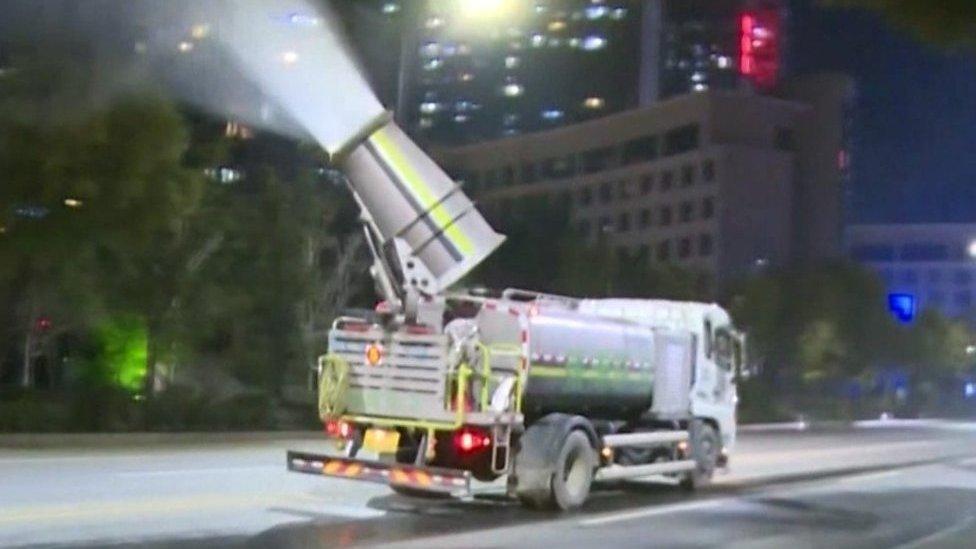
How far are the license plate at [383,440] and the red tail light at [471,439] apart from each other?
0.70 m

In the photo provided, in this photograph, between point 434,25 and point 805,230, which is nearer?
point 434,25

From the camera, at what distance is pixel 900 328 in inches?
3103

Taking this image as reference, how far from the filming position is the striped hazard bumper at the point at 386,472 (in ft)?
53.3

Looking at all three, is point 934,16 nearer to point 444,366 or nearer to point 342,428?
point 444,366

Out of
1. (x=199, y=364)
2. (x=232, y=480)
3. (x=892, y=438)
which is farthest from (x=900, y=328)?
(x=232, y=480)

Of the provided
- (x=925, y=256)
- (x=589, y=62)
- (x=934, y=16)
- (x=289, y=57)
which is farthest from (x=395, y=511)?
(x=589, y=62)

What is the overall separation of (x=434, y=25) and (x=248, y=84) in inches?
676

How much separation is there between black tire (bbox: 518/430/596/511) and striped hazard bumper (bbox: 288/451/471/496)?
115cm

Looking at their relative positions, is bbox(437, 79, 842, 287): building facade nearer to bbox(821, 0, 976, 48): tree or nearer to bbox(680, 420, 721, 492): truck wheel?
bbox(680, 420, 721, 492): truck wheel

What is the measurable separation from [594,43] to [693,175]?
46964mm

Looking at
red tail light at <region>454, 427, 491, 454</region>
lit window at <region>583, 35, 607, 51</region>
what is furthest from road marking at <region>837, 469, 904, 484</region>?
lit window at <region>583, 35, 607, 51</region>

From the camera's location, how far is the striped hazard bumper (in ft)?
53.3

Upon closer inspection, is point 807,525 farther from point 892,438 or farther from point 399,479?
point 892,438

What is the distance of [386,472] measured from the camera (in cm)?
1658
